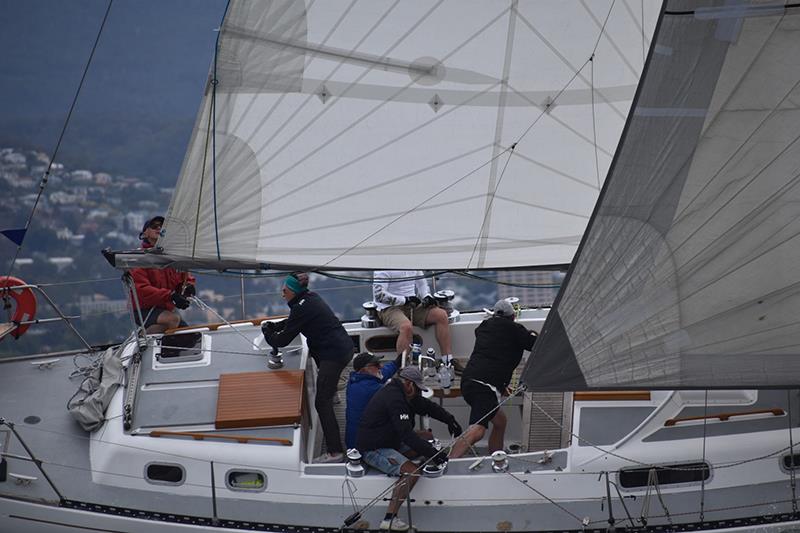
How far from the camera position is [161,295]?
9.96 metres

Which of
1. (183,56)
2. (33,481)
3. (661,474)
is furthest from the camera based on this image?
(183,56)

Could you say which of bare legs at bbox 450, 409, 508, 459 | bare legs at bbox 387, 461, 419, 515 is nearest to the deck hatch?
bare legs at bbox 450, 409, 508, 459

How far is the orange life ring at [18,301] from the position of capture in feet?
32.0

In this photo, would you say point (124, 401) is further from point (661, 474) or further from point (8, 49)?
point (8, 49)

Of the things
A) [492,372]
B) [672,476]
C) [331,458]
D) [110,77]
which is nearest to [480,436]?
[492,372]

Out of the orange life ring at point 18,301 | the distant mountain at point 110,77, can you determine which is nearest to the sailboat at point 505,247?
the orange life ring at point 18,301

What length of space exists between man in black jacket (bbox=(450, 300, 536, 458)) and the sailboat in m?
0.27

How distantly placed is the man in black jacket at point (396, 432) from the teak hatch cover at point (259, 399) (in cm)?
73

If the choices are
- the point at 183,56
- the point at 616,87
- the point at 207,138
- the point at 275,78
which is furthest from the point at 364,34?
the point at 183,56

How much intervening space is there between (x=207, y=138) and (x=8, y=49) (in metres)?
64.5

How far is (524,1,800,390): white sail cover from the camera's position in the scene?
677 centimetres

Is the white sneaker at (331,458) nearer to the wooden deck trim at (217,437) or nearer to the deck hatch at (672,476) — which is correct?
the wooden deck trim at (217,437)

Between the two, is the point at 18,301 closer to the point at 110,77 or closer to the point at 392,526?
the point at 392,526

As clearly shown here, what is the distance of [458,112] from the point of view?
8.57 m
